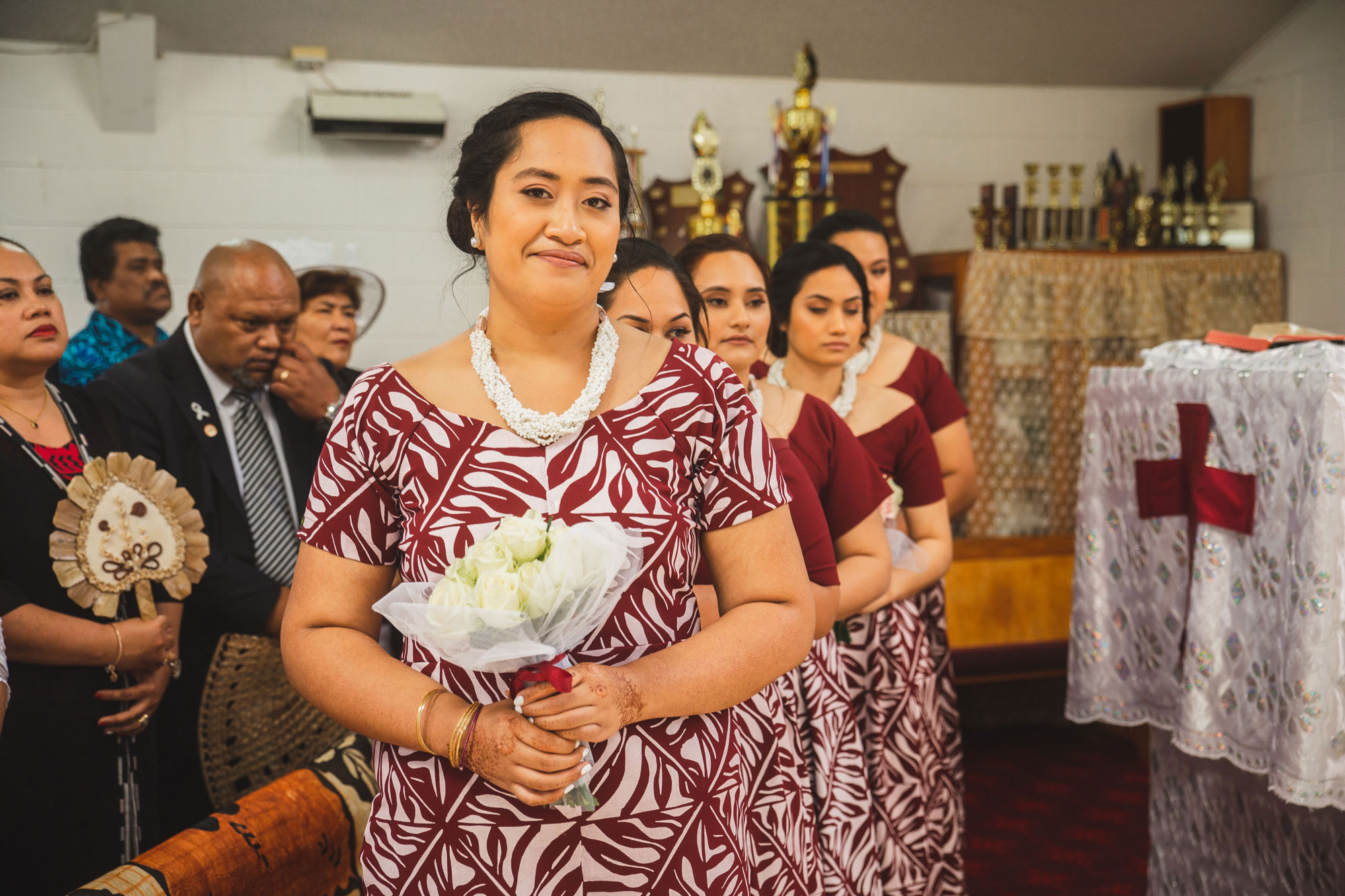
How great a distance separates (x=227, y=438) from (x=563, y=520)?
1623mm

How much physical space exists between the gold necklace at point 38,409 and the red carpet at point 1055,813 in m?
2.50

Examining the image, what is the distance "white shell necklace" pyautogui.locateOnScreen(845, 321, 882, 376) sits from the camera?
2.83 meters

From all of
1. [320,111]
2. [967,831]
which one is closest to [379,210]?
[320,111]

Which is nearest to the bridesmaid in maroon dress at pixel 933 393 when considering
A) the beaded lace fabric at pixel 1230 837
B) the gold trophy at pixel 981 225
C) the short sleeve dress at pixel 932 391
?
the short sleeve dress at pixel 932 391

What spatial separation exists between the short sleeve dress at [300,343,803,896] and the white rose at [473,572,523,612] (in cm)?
14

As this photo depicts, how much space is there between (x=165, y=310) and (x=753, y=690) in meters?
2.92

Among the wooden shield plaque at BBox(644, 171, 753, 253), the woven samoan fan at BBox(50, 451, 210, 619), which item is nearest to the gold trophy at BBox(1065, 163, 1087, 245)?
the wooden shield plaque at BBox(644, 171, 753, 253)

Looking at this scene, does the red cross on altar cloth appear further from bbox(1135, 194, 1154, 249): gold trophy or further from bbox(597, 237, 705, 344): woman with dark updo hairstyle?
bbox(1135, 194, 1154, 249): gold trophy

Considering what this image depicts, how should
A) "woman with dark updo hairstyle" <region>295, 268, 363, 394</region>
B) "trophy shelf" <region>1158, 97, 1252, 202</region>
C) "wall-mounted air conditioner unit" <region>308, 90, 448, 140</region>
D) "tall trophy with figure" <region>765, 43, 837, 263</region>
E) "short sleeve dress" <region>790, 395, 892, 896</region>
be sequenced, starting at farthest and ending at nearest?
1. "trophy shelf" <region>1158, 97, 1252, 202</region>
2. "wall-mounted air conditioner unit" <region>308, 90, 448, 140</region>
3. "tall trophy with figure" <region>765, 43, 837, 263</region>
4. "woman with dark updo hairstyle" <region>295, 268, 363, 394</region>
5. "short sleeve dress" <region>790, 395, 892, 896</region>

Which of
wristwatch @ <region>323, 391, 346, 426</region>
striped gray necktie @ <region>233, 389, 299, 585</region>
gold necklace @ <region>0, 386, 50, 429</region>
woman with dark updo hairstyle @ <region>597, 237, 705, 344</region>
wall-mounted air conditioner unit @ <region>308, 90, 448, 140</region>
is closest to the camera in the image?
woman with dark updo hairstyle @ <region>597, 237, 705, 344</region>

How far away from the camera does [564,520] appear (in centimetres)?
117

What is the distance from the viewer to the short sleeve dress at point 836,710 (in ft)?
6.21

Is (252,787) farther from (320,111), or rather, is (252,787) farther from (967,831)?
(320,111)

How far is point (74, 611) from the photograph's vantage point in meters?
1.99
